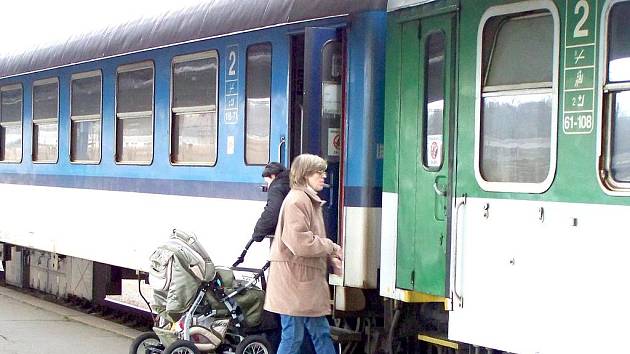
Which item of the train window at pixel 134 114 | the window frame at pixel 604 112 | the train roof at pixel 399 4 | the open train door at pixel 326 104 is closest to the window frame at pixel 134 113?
the train window at pixel 134 114

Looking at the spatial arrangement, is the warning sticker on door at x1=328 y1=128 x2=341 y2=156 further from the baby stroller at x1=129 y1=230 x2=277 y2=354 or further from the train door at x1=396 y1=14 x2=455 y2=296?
the baby stroller at x1=129 y1=230 x2=277 y2=354

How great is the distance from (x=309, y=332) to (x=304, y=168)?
111cm

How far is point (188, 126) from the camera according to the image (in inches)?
432

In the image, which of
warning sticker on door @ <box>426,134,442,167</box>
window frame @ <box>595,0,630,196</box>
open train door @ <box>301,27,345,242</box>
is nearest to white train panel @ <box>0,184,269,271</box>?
open train door @ <box>301,27,345,242</box>

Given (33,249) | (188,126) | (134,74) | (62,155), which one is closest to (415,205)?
(188,126)

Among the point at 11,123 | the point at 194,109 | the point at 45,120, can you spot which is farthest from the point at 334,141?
the point at 11,123

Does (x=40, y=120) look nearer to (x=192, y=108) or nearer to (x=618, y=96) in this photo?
(x=192, y=108)

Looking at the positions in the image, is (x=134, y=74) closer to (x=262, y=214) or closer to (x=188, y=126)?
(x=188, y=126)

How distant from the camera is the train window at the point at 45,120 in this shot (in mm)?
14180

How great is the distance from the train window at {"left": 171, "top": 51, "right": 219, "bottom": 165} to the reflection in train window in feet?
12.5

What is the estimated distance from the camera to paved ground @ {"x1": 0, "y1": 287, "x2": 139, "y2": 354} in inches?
421

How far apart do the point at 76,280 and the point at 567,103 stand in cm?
893

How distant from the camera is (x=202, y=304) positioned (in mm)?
8898

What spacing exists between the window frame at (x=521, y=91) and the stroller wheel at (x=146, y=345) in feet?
11.0
